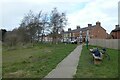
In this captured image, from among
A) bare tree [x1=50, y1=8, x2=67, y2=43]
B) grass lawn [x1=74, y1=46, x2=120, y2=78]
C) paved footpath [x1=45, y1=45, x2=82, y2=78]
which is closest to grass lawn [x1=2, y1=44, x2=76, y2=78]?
paved footpath [x1=45, y1=45, x2=82, y2=78]

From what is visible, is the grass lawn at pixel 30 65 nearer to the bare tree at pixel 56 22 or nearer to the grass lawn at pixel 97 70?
the grass lawn at pixel 97 70

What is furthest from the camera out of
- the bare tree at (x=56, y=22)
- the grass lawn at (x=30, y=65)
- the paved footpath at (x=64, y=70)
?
the bare tree at (x=56, y=22)

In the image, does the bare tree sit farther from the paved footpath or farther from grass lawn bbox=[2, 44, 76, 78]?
the paved footpath

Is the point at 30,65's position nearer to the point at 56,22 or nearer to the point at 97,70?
the point at 97,70

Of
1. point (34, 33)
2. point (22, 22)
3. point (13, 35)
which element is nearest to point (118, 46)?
point (13, 35)

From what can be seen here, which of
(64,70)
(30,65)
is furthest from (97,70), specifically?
(30,65)

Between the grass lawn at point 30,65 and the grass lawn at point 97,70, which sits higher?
the grass lawn at point 97,70

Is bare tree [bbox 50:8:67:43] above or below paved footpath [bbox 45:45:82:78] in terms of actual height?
above

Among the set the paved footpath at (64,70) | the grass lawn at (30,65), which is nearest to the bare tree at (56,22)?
the grass lawn at (30,65)

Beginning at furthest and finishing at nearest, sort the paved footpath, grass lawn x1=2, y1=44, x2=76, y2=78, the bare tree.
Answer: the bare tree
grass lawn x1=2, y1=44, x2=76, y2=78
the paved footpath

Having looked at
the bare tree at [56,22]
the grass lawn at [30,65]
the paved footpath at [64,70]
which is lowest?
the grass lawn at [30,65]

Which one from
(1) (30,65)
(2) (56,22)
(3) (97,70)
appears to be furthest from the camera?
(2) (56,22)

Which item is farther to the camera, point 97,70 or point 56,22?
point 56,22

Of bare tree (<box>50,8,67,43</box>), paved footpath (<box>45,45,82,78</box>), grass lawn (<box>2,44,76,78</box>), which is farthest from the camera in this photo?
bare tree (<box>50,8,67,43</box>)
